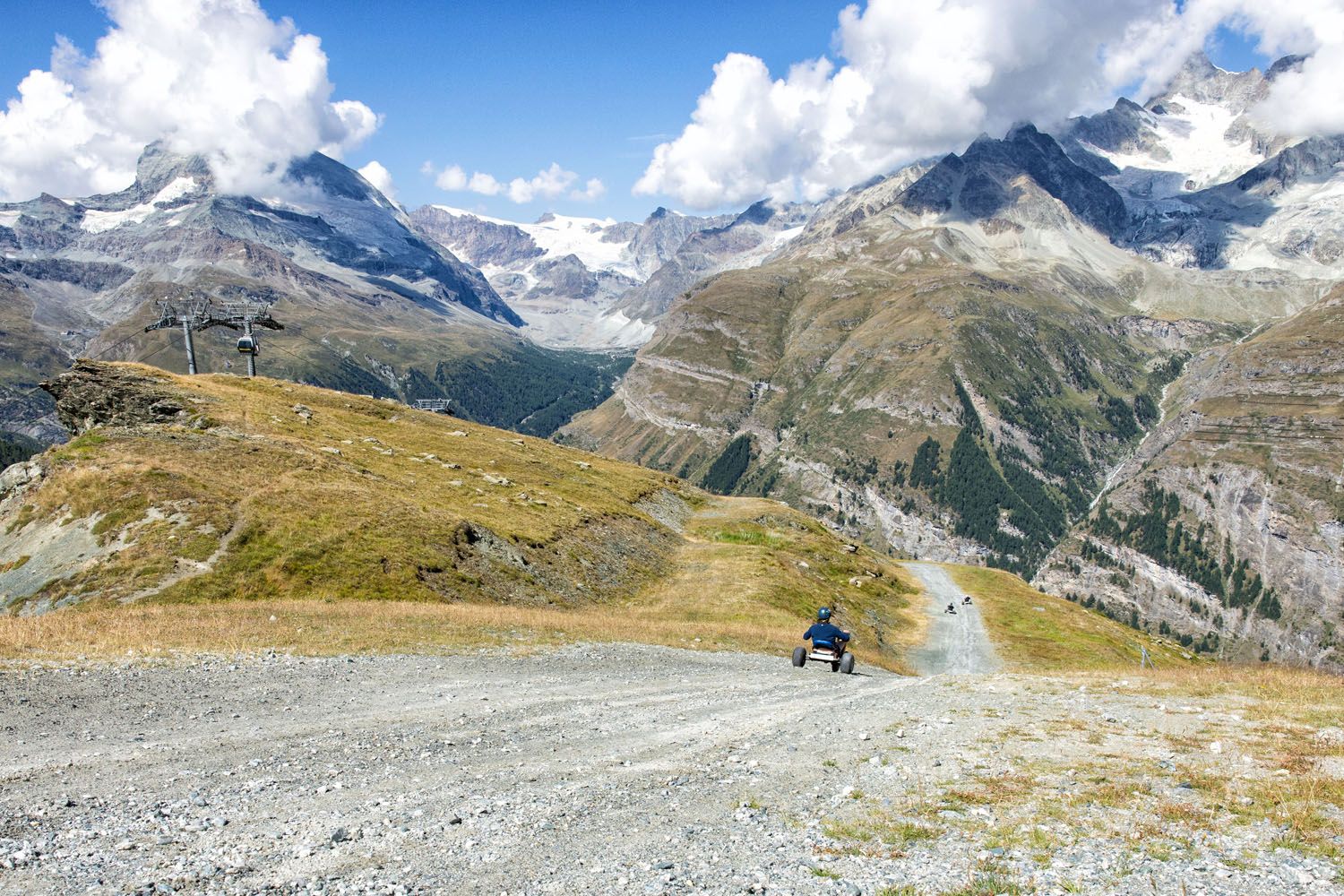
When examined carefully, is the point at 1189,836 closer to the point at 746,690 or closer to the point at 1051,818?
the point at 1051,818

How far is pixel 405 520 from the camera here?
47.0m

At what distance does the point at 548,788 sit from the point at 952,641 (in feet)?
216

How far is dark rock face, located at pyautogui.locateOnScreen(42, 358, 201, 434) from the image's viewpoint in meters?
61.5

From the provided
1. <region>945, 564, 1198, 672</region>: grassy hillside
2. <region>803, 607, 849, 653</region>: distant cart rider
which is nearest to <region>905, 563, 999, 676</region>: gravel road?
<region>945, 564, 1198, 672</region>: grassy hillside

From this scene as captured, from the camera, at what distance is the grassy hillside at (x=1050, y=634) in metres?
69.2

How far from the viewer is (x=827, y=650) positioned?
33000 millimetres

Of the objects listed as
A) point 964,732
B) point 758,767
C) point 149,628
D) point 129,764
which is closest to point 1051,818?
point 758,767

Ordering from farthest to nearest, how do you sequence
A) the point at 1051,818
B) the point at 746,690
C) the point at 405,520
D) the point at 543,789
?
the point at 405,520 < the point at 746,690 < the point at 543,789 < the point at 1051,818

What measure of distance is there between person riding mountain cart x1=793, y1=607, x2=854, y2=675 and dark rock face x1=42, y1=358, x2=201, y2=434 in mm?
55884

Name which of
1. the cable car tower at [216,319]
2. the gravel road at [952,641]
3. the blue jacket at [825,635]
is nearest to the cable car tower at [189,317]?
the cable car tower at [216,319]

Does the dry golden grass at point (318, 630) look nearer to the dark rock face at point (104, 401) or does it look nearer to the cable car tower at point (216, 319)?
the dark rock face at point (104, 401)

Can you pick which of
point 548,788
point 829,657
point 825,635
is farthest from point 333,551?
point 548,788

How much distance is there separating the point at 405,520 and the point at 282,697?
28.6 metres

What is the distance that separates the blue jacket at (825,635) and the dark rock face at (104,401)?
183 feet
